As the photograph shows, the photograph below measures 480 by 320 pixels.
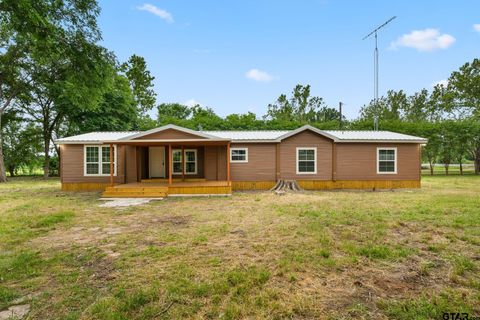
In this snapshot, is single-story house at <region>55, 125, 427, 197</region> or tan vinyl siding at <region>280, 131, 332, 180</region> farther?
tan vinyl siding at <region>280, 131, 332, 180</region>

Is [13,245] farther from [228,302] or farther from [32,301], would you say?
[228,302]

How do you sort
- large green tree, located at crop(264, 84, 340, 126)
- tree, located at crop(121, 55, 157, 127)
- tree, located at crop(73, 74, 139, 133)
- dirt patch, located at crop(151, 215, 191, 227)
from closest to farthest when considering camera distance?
dirt patch, located at crop(151, 215, 191, 227), tree, located at crop(73, 74, 139, 133), tree, located at crop(121, 55, 157, 127), large green tree, located at crop(264, 84, 340, 126)

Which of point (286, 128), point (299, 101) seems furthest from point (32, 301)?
point (299, 101)

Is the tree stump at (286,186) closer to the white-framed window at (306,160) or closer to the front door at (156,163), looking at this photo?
the white-framed window at (306,160)

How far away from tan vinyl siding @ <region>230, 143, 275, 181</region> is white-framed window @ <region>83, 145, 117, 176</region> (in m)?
6.33

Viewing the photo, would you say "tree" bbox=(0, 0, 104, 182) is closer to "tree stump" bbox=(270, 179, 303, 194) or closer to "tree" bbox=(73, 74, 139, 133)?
"tree stump" bbox=(270, 179, 303, 194)

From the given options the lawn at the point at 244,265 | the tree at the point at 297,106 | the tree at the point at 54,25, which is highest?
the tree at the point at 297,106

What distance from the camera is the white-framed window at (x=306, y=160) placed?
1321 centimetres

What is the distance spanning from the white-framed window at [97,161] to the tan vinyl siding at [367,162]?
1186cm

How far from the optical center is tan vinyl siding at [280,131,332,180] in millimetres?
13180

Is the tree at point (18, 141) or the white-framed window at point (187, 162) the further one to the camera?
the tree at point (18, 141)

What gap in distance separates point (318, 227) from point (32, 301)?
5.04 metres

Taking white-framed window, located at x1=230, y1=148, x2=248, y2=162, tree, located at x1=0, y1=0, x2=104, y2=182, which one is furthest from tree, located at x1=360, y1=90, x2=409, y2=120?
tree, located at x1=0, y1=0, x2=104, y2=182

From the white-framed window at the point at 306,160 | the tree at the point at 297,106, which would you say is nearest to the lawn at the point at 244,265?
the white-framed window at the point at 306,160
